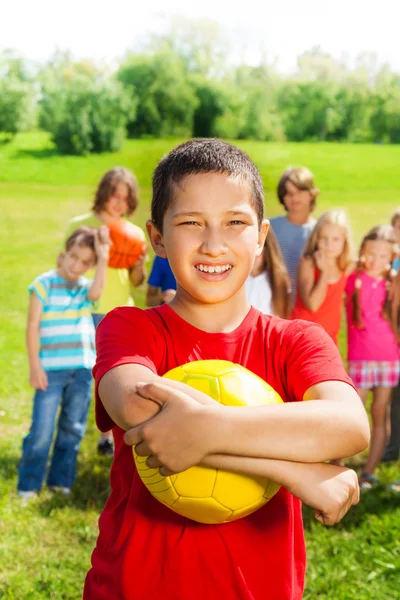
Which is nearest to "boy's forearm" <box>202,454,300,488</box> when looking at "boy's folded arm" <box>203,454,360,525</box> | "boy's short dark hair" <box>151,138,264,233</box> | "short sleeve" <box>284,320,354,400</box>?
"boy's folded arm" <box>203,454,360,525</box>

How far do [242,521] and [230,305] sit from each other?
49 centimetres

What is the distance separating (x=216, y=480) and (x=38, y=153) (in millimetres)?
14288

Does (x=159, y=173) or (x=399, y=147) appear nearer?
(x=159, y=173)

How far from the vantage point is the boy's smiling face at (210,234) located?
1.63m

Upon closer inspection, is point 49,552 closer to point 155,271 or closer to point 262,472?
point 155,271

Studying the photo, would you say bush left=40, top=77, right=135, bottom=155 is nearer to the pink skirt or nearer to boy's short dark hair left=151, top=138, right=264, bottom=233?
the pink skirt

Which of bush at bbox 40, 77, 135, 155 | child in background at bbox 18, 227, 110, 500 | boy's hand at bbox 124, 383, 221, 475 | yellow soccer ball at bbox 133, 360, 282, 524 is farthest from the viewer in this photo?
bush at bbox 40, 77, 135, 155

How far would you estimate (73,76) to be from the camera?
15.7 meters

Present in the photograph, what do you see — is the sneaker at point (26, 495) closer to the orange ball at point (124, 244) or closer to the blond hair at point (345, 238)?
the orange ball at point (124, 244)

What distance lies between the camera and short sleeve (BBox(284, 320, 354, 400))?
5.23 ft

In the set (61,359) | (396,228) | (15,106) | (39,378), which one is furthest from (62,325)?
(15,106)

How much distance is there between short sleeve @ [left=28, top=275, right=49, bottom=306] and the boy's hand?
3252mm

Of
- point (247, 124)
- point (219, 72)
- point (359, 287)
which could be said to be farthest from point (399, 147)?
point (359, 287)

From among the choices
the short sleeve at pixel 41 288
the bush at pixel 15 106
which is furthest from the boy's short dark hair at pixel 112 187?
the bush at pixel 15 106
